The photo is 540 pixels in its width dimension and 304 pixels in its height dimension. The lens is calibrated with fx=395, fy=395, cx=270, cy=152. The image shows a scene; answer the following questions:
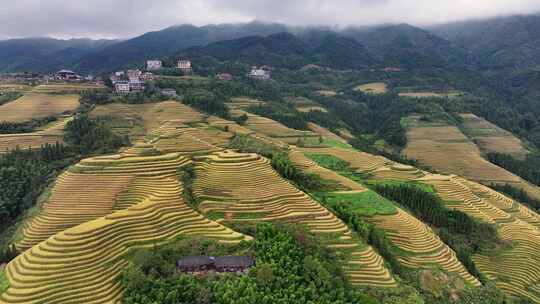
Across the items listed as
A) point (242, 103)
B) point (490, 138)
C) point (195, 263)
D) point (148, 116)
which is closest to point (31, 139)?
point (148, 116)

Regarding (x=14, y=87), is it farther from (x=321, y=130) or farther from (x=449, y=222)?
(x=449, y=222)

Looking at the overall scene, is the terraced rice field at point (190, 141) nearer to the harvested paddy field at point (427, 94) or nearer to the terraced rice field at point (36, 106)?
the terraced rice field at point (36, 106)

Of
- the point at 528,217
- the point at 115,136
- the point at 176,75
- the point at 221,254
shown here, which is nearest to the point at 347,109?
the point at 176,75

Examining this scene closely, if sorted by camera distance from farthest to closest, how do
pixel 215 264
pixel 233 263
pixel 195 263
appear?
pixel 233 263, pixel 215 264, pixel 195 263

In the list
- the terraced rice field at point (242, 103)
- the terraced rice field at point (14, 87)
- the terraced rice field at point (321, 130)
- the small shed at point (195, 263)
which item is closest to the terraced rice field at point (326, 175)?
the small shed at point (195, 263)

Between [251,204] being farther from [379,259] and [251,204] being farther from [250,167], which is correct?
[379,259]

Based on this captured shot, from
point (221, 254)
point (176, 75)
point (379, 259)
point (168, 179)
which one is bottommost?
point (379, 259)
